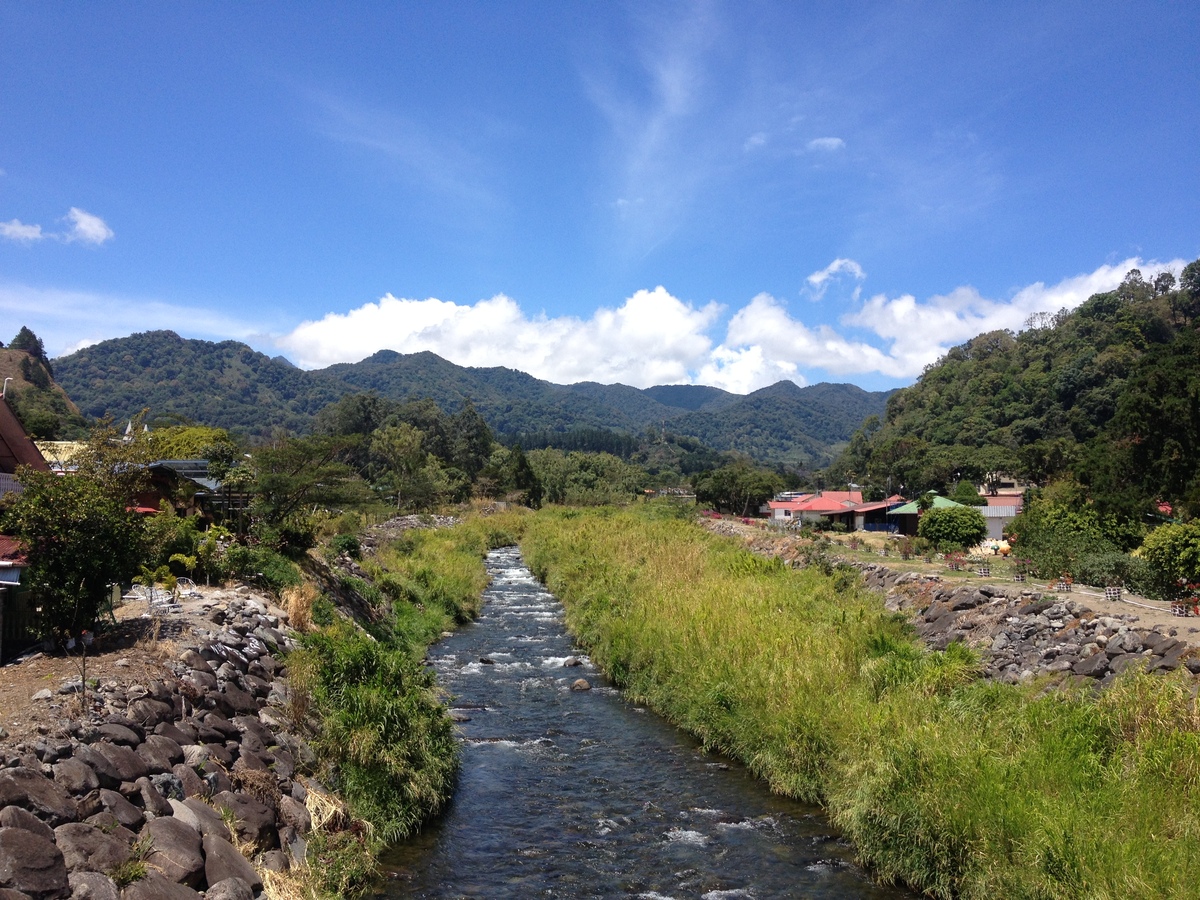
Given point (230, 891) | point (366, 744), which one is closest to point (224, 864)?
point (230, 891)

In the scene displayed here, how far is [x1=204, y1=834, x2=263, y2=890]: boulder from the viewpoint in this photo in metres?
7.82

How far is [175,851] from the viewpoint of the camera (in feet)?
25.2

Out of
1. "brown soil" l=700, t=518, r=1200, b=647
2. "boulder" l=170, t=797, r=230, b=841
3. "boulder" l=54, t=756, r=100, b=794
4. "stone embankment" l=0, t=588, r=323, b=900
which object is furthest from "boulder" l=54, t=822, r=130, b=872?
"brown soil" l=700, t=518, r=1200, b=647

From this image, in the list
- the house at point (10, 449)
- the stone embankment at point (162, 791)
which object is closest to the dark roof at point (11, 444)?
the house at point (10, 449)

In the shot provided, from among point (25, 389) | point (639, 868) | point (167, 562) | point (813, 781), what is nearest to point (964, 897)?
point (813, 781)

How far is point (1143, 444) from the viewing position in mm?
32625

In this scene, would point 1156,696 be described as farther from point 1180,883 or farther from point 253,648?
point 253,648

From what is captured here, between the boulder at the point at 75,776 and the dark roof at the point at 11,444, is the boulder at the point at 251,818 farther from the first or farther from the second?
the dark roof at the point at 11,444

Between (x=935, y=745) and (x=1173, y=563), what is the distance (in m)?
12.7

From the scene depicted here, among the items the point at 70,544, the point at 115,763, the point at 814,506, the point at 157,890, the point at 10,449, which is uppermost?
the point at 10,449

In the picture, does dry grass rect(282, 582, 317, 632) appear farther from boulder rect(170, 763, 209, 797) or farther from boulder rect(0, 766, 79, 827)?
boulder rect(0, 766, 79, 827)

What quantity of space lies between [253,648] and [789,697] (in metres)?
10.4

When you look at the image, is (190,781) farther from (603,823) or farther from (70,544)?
(603,823)

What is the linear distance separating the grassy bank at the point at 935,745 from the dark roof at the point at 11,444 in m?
15.7
